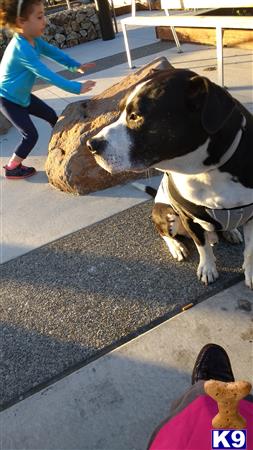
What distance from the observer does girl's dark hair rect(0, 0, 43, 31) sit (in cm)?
383

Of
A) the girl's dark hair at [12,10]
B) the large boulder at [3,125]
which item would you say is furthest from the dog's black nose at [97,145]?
the large boulder at [3,125]

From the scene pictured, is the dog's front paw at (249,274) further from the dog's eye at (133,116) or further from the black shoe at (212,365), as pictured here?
the dog's eye at (133,116)

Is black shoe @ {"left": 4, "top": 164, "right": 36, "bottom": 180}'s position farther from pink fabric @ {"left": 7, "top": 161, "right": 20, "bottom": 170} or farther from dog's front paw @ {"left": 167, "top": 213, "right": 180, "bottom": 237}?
dog's front paw @ {"left": 167, "top": 213, "right": 180, "bottom": 237}

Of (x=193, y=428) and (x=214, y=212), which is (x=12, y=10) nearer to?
(x=214, y=212)

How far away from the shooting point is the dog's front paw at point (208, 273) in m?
2.65

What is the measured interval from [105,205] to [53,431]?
2020 millimetres

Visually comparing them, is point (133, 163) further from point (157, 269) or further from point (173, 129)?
point (157, 269)

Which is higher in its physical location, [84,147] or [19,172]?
[84,147]

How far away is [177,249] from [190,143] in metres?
1.08

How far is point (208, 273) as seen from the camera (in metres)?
2.65

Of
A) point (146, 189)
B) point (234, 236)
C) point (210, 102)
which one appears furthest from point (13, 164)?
point (210, 102)

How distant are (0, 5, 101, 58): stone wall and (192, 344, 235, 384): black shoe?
9040 millimetres

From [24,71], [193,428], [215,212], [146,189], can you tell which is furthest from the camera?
[24,71]

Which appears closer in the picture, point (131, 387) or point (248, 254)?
point (131, 387)
